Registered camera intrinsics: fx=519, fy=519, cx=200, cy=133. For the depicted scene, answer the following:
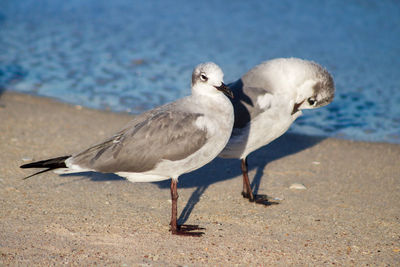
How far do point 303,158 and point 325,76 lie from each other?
4.80 feet

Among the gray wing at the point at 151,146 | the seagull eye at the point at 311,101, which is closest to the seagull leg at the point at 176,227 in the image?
the gray wing at the point at 151,146

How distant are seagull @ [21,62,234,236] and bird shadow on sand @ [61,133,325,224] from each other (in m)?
0.70

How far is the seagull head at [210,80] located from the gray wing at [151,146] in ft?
1.02

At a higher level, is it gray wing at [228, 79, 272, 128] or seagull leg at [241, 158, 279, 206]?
gray wing at [228, 79, 272, 128]

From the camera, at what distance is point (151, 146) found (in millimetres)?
4551

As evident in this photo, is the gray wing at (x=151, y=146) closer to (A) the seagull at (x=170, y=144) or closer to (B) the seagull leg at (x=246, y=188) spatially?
(A) the seagull at (x=170, y=144)

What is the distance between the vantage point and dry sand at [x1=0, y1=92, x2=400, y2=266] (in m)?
4.20

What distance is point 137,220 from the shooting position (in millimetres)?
4836

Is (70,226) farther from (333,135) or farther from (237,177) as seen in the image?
(333,135)

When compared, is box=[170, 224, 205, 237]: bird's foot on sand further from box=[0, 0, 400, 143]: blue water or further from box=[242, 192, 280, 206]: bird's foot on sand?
box=[0, 0, 400, 143]: blue water

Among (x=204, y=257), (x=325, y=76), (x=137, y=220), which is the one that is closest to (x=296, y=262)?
(x=204, y=257)

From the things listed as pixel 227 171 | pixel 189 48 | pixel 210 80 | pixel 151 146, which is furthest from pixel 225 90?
pixel 189 48

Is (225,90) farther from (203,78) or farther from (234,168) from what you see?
(234,168)

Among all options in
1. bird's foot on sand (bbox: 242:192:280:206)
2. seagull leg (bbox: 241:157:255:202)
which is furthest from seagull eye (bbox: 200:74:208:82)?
bird's foot on sand (bbox: 242:192:280:206)
